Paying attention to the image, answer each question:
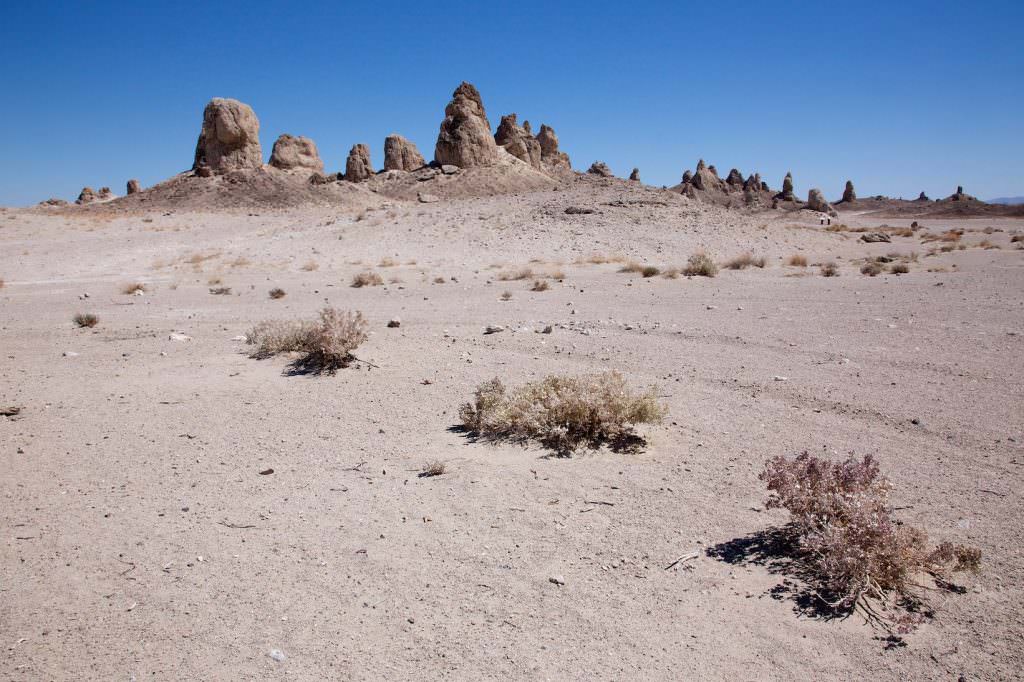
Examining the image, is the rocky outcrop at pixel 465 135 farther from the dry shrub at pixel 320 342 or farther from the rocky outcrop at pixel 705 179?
the dry shrub at pixel 320 342

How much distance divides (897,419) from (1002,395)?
52.9 inches

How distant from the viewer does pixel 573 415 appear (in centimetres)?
509

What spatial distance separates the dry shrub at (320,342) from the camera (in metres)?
7.19

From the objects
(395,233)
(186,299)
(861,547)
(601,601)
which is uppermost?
(395,233)

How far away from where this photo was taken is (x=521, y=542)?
3670 mm

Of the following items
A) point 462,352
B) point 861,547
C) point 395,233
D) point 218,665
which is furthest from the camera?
point 395,233

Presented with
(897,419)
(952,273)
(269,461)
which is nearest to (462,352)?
(269,461)

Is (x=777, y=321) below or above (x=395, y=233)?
below

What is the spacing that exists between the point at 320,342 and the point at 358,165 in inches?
1954

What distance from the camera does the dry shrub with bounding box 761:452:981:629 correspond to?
299 cm

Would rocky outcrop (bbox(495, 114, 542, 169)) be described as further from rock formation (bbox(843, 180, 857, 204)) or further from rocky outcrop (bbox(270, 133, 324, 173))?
rock formation (bbox(843, 180, 857, 204))

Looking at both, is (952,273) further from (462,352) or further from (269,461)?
(269,461)

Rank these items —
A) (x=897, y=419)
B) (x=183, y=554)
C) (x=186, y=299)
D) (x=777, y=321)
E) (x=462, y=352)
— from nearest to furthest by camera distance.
Answer: (x=183, y=554) < (x=897, y=419) < (x=462, y=352) < (x=777, y=321) < (x=186, y=299)

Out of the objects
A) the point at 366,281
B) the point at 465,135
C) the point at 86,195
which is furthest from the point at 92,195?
the point at 366,281
